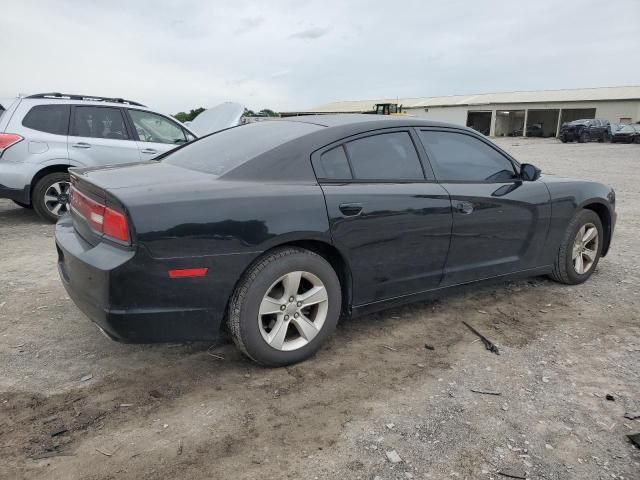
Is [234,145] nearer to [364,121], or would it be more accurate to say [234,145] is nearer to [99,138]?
[364,121]

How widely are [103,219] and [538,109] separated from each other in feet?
161

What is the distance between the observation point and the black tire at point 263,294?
285cm

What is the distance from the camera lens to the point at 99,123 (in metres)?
7.25

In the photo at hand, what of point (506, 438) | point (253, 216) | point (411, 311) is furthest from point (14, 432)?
point (411, 311)

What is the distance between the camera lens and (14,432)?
8.11 ft

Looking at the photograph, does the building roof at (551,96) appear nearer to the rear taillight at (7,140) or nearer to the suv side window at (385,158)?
the rear taillight at (7,140)

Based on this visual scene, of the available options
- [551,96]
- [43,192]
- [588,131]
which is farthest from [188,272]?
[551,96]

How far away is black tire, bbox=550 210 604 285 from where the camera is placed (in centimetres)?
448

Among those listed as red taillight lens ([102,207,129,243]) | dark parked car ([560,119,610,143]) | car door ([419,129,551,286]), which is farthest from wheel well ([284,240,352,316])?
dark parked car ([560,119,610,143])

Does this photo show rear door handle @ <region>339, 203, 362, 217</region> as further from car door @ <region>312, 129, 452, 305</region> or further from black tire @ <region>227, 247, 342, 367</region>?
black tire @ <region>227, 247, 342, 367</region>

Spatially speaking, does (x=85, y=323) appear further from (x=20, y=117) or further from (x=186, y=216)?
(x=20, y=117)

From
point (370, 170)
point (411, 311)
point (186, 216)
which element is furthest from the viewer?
point (411, 311)

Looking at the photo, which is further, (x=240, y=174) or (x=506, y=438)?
(x=240, y=174)

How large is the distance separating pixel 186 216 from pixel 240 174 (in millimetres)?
479
